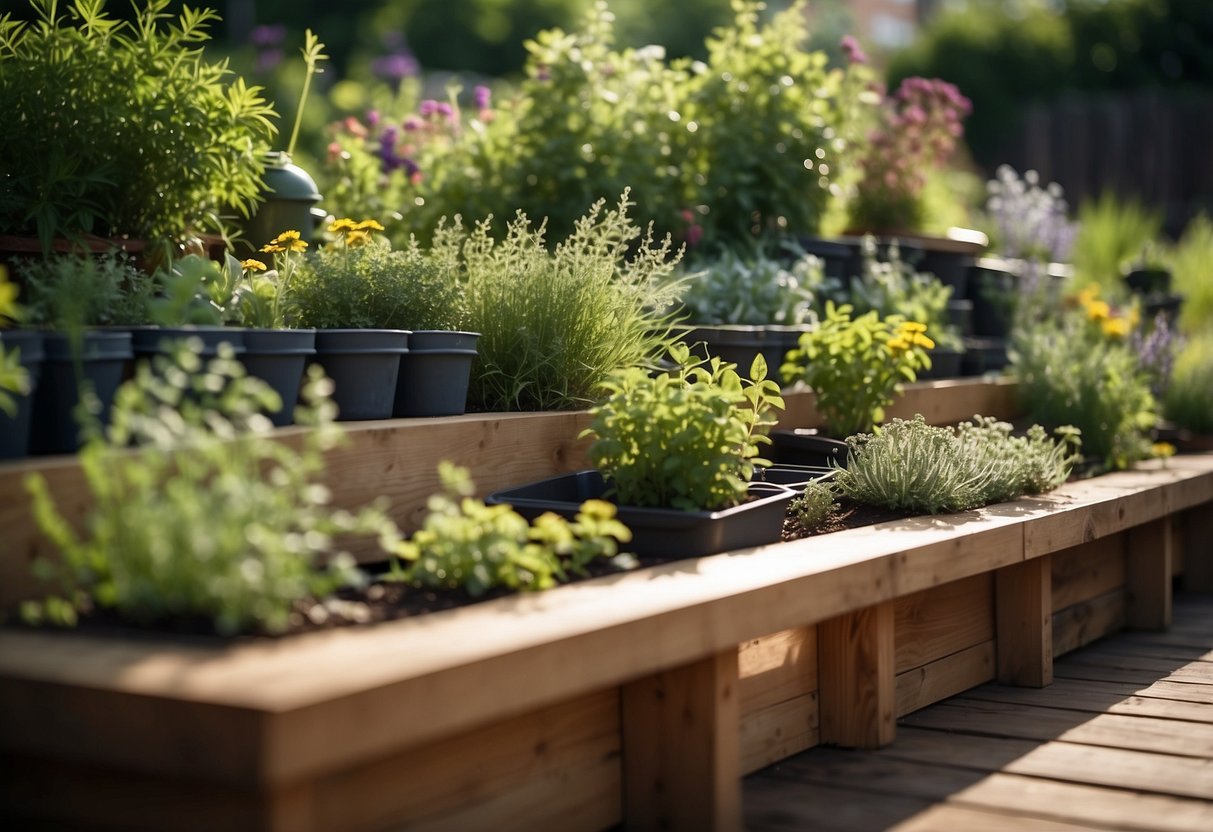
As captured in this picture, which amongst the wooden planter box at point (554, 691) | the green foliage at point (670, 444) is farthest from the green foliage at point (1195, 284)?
the green foliage at point (670, 444)

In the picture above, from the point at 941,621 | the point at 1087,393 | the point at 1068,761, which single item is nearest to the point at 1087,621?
the point at 1087,393

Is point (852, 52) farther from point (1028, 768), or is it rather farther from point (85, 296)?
point (85, 296)

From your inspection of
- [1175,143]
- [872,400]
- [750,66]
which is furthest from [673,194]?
[1175,143]

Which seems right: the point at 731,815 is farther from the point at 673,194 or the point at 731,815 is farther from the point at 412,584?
the point at 673,194

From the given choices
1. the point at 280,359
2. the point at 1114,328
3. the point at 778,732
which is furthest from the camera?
the point at 1114,328

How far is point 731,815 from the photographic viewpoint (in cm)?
253

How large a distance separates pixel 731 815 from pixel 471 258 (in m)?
1.63

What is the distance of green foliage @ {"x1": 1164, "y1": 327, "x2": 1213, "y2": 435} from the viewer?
5.55 meters

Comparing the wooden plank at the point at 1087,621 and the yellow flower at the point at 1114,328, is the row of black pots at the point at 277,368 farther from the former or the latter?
the yellow flower at the point at 1114,328

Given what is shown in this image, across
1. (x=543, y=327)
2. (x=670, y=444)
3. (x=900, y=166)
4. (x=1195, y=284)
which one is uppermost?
(x=900, y=166)

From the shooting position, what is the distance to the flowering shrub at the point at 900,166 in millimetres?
6000

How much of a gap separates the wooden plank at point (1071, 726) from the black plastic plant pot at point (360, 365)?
1478 millimetres

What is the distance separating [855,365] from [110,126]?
2.06 metres

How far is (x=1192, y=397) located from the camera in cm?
556
